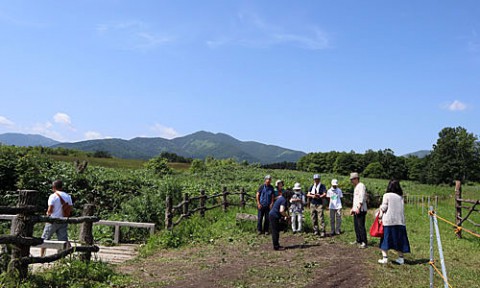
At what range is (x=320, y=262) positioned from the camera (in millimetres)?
8578

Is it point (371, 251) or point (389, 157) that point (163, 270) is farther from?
point (389, 157)

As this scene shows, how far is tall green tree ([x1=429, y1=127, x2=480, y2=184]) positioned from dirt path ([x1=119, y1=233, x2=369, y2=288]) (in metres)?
77.6

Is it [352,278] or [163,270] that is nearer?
[352,278]

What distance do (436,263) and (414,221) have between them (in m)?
9.42

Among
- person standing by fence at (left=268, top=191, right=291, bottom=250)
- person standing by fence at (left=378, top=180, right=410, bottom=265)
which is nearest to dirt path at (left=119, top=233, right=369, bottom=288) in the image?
person standing by fence at (left=268, top=191, right=291, bottom=250)

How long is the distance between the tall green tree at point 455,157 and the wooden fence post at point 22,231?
84.5 m

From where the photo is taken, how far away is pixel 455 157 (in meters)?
78.9

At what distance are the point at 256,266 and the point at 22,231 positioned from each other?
469cm

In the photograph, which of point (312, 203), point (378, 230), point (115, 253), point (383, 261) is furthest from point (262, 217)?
point (383, 261)

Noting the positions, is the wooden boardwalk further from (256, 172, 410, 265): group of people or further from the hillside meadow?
(256, 172, 410, 265): group of people

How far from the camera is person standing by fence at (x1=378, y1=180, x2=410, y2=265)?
817 centimetres

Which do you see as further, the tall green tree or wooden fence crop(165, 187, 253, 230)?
the tall green tree

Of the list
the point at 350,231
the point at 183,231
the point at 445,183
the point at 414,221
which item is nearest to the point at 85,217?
the point at 183,231

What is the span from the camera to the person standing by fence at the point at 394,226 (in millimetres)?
8172
